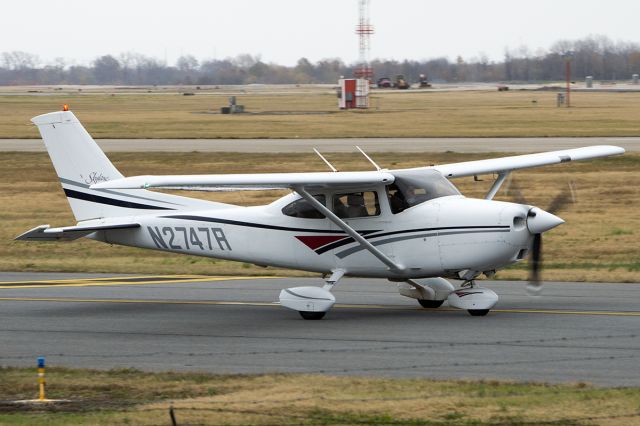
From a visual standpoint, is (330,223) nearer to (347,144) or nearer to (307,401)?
(307,401)

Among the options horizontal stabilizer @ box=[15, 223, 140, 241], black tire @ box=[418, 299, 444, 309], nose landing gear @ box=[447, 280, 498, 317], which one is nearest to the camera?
nose landing gear @ box=[447, 280, 498, 317]

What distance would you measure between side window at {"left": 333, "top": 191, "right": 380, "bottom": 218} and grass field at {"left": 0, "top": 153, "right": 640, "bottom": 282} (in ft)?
16.2

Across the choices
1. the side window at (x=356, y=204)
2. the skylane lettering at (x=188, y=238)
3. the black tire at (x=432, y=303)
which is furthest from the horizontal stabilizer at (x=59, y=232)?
the black tire at (x=432, y=303)

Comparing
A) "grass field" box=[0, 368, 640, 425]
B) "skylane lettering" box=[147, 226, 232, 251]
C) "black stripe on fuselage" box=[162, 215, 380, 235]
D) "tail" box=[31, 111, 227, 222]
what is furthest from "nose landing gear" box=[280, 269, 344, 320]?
"grass field" box=[0, 368, 640, 425]

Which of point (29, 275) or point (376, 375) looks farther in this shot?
point (29, 275)

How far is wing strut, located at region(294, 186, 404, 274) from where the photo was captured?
16.2 m

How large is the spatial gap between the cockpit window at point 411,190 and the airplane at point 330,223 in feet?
0.05

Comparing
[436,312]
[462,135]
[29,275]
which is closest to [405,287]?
[436,312]

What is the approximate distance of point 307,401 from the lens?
11070mm

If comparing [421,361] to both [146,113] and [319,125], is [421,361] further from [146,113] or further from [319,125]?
[146,113]

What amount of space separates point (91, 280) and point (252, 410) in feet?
37.0

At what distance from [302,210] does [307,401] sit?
6.28 metres

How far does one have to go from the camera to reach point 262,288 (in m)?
19.9

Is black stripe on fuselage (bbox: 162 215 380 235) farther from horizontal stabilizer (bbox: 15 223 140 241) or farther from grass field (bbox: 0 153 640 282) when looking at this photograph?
grass field (bbox: 0 153 640 282)
